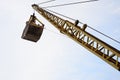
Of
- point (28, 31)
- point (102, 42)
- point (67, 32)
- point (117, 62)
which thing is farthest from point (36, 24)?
point (117, 62)

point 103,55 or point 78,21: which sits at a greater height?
point 78,21

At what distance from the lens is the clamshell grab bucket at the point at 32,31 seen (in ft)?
80.8

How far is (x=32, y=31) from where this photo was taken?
24703mm

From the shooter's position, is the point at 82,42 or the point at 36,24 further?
the point at 36,24

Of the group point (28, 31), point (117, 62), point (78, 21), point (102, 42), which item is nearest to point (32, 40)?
point (28, 31)

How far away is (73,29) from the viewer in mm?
23172

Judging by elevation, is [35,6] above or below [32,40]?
above

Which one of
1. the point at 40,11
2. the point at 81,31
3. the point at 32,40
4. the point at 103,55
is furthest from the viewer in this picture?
the point at 40,11

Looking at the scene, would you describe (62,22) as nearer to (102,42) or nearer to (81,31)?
(81,31)

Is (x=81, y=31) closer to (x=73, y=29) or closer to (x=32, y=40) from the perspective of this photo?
(x=73, y=29)

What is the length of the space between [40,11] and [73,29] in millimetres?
5256

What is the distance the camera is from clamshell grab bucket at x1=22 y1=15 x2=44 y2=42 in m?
24.6

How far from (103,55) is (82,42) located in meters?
2.53

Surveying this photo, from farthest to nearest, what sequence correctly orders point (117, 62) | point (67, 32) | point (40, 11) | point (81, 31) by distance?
1. point (40, 11)
2. point (67, 32)
3. point (81, 31)
4. point (117, 62)
